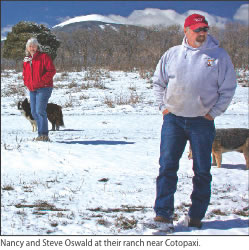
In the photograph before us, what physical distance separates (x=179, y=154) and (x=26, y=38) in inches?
764

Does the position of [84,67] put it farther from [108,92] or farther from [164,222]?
[164,222]

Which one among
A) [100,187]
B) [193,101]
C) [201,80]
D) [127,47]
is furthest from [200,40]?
[127,47]

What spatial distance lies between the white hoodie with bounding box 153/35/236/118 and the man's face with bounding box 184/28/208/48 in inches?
1.4

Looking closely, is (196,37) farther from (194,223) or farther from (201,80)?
(194,223)

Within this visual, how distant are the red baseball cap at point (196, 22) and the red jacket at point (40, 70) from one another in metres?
4.04

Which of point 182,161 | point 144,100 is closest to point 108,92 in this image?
point 144,100

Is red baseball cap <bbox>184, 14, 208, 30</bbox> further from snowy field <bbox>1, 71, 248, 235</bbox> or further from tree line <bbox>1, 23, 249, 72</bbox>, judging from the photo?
tree line <bbox>1, 23, 249, 72</bbox>

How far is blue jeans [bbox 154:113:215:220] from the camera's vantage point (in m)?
3.03

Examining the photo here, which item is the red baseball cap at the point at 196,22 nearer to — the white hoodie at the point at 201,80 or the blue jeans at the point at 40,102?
the white hoodie at the point at 201,80

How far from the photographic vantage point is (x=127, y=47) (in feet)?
84.6

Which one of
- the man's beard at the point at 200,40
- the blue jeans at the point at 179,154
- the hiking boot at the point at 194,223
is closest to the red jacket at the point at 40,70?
the blue jeans at the point at 179,154

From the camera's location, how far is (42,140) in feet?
23.5

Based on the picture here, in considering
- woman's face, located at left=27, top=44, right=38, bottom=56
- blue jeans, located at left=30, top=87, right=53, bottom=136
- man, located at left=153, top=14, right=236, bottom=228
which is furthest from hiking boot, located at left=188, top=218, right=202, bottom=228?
woman's face, located at left=27, top=44, right=38, bottom=56

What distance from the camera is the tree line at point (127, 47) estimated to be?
23.9 m
